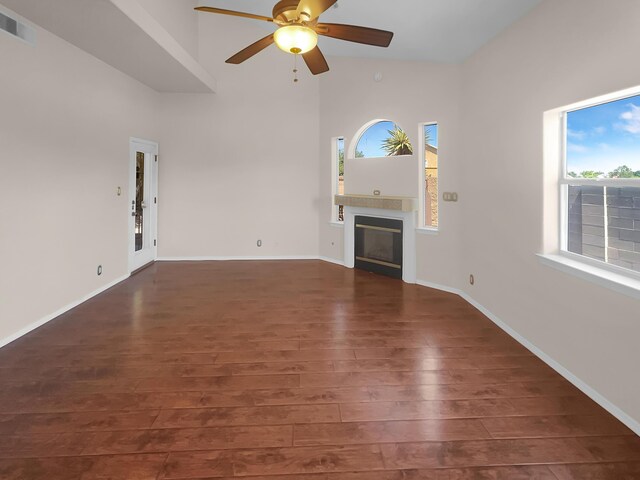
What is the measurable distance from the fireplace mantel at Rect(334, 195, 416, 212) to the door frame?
3143mm

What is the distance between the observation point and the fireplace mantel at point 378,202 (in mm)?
5320

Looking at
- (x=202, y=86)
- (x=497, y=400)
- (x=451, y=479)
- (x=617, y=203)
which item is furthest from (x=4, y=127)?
(x=617, y=203)

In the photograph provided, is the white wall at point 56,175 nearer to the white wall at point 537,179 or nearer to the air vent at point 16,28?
the air vent at point 16,28

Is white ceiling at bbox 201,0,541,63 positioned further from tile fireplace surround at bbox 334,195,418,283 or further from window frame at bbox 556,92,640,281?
tile fireplace surround at bbox 334,195,418,283

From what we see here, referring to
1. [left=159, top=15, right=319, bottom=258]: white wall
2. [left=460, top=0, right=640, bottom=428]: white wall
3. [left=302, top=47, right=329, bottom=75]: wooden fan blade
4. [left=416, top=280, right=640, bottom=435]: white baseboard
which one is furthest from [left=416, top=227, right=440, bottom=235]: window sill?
[left=302, top=47, right=329, bottom=75]: wooden fan blade

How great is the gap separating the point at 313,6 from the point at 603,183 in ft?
7.24

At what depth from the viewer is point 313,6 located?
7.57 feet

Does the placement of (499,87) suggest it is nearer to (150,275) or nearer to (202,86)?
(202,86)

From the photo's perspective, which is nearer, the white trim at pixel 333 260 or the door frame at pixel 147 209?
the door frame at pixel 147 209

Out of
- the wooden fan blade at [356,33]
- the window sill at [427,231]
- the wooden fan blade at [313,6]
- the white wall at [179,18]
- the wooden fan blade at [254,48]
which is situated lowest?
the window sill at [427,231]

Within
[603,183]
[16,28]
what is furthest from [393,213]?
[16,28]

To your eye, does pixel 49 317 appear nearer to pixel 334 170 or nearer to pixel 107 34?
pixel 107 34

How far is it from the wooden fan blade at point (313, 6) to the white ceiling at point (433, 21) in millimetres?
1810

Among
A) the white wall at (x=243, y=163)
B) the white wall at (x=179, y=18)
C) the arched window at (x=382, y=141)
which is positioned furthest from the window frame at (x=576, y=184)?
the white wall at (x=243, y=163)
